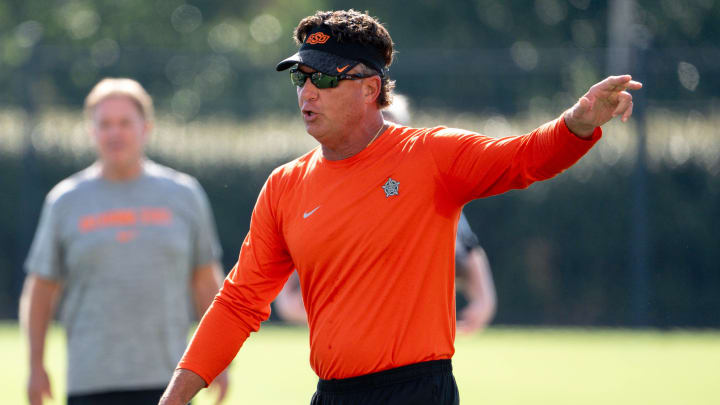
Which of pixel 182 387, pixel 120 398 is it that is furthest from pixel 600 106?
pixel 120 398

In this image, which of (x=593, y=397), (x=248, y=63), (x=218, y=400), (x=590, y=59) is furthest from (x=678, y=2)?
(x=218, y=400)

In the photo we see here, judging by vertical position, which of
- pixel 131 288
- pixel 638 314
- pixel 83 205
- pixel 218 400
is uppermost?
pixel 83 205

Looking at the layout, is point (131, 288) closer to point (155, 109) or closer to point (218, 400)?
point (218, 400)

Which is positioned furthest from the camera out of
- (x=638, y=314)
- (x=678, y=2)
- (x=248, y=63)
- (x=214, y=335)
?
(x=678, y=2)

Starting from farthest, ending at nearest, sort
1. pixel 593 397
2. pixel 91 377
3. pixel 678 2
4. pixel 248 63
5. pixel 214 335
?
pixel 678 2 < pixel 248 63 < pixel 593 397 < pixel 91 377 < pixel 214 335

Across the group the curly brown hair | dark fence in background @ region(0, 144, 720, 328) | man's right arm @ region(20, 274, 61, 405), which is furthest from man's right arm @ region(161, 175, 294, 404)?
dark fence in background @ region(0, 144, 720, 328)

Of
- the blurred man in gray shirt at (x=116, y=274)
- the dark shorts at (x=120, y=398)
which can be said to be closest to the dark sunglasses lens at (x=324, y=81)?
the blurred man in gray shirt at (x=116, y=274)

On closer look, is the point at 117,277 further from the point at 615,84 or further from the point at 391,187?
the point at 615,84

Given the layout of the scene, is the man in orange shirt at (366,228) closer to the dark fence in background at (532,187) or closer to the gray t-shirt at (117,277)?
the gray t-shirt at (117,277)

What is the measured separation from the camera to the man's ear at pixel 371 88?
407 centimetres

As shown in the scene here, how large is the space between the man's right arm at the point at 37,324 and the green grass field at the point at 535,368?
3.10 meters

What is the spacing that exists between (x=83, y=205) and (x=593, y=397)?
5.23 meters

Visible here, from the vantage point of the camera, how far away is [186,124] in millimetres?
15430

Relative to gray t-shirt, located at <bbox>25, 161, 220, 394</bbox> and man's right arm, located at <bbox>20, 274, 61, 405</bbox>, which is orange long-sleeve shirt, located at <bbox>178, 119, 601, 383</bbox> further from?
man's right arm, located at <bbox>20, 274, 61, 405</bbox>
